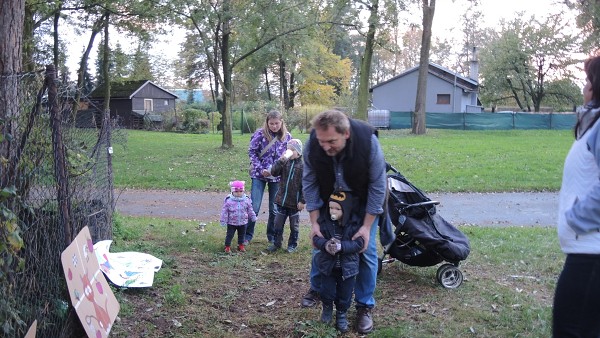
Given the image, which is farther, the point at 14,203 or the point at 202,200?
the point at 202,200

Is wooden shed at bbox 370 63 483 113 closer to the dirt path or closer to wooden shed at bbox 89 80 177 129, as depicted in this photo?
wooden shed at bbox 89 80 177 129

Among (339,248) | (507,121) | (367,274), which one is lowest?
(367,274)

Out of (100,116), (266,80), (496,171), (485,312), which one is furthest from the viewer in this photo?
(266,80)

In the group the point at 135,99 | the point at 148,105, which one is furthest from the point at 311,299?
the point at 148,105

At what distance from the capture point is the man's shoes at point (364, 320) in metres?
4.47

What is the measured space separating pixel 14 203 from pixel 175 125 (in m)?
37.0

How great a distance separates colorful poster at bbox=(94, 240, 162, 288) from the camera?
5.09m

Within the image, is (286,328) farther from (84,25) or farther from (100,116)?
(84,25)

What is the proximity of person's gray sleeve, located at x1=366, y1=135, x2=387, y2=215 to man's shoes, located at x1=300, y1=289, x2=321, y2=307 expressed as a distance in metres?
1.24

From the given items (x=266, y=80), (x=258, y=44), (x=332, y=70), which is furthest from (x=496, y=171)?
(x=266, y=80)

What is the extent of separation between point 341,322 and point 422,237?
4.22 ft

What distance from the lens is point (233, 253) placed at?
22.5 feet

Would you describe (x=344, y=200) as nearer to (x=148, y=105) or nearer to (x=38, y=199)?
(x=38, y=199)

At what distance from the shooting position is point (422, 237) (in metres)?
5.31
